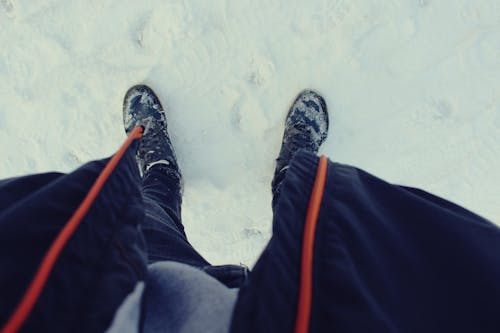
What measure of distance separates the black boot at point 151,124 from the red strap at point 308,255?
3.01 ft

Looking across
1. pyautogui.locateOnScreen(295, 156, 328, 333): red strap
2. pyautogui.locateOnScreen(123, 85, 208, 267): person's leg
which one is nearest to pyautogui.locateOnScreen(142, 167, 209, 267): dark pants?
pyautogui.locateOnScreen(123, 85, 208, 267): person's leg

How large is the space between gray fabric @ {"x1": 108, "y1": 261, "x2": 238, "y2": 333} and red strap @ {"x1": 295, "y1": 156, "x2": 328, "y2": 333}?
0.52ft

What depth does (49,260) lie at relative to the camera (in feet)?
1.55

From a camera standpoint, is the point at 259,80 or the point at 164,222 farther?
the point at 259,80

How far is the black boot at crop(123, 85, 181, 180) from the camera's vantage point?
145 centimetres

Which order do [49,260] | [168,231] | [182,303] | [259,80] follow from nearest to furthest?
[49,260] < [182,303] < [168,231] < [259,80]

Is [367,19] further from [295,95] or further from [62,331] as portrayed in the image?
[62,331]

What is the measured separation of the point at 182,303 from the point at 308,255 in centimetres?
24

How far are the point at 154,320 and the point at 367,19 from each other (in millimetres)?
1212

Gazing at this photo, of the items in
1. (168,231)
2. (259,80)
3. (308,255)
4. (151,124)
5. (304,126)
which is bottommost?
(168,231)

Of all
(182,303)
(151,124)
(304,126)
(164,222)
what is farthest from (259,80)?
(182,303)

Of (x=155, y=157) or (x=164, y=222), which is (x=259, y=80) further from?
(x=164, y=222)

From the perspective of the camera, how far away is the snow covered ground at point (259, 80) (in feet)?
4.58

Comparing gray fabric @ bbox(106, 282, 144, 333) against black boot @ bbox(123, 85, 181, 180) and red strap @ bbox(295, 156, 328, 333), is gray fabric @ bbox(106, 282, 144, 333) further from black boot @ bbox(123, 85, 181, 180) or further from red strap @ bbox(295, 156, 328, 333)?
black boot @ bbox(123, 85, 181, 180)
